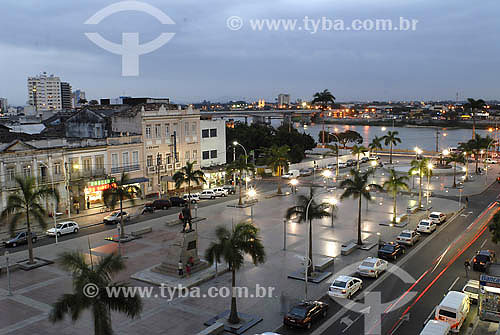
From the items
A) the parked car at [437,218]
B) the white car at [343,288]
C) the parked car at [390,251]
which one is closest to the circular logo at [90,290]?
the white car at [343,288]

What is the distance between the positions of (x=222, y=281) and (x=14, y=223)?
14.7 metres

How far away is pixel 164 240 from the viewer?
36125mm

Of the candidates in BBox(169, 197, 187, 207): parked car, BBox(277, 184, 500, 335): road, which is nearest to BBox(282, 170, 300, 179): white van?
BBox(169, 197, 187, 207): parked car

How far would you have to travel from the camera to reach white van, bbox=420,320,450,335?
19.2 metres

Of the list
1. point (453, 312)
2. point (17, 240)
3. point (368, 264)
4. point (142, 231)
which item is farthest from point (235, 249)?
point (17, 240)

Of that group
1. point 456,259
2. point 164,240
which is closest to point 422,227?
point 456,259

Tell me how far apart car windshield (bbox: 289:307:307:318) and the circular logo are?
9630 mm

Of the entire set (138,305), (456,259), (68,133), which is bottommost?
(456,259)

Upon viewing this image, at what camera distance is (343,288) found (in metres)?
24.6

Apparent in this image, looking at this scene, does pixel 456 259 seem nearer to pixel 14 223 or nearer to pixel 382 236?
pixel 382 236

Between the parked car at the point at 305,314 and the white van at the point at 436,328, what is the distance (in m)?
4.83

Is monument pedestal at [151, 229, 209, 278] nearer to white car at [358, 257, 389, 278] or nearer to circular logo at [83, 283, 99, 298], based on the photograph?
white car at [358, 257, 389, 278]

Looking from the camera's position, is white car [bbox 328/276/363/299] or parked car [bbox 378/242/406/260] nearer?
white car [bbox 328/276/363/299]

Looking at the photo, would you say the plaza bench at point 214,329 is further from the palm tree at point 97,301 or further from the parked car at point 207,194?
the parked car at point 207,194
